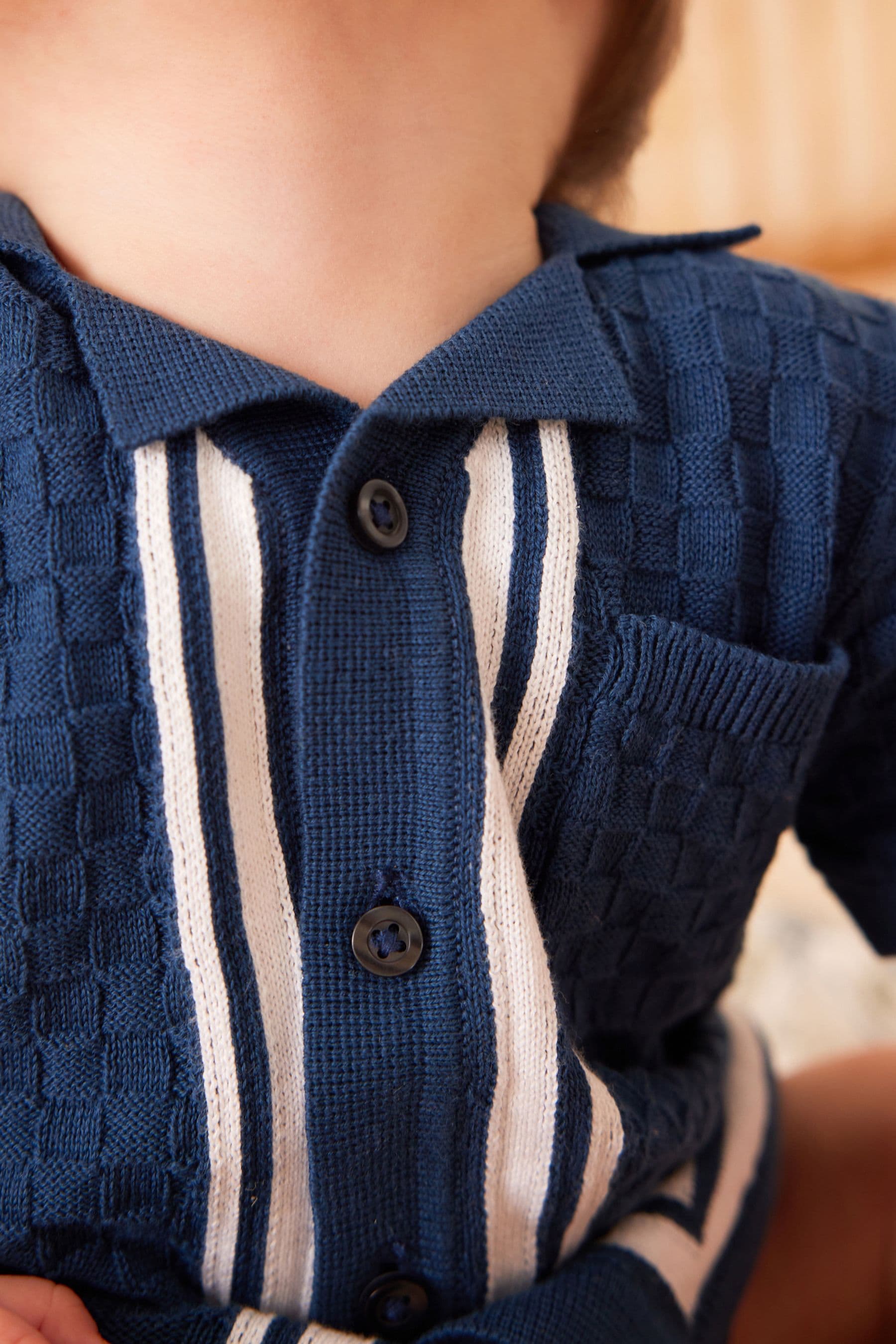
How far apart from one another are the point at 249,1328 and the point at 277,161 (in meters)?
0.40

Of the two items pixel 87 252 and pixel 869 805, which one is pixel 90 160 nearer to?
pixel 87 252

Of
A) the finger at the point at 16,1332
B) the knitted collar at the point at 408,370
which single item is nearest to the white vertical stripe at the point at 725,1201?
the finger at the point at 16,1332

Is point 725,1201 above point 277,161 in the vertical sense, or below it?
below

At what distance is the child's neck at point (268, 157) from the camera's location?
391 mm

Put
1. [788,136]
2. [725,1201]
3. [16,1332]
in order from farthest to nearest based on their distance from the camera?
[788,136] < [725,1201] < [16,1332]

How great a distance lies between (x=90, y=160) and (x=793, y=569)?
302mm

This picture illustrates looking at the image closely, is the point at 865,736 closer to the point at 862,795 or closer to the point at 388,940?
the point at 862,795

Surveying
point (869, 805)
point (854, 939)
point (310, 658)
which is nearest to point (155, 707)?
point (310, 658)

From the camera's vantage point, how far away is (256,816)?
0.39 m

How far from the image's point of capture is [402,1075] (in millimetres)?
382

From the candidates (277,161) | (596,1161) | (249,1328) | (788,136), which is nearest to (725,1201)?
(596,1161)

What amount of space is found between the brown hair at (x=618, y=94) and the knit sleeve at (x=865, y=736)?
0.61 ft

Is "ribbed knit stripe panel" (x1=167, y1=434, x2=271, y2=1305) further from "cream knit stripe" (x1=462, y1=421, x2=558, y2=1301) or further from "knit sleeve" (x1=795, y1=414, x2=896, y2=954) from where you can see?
"knit sleeve" (x1=795, y1=414, x2=896, y2=954)

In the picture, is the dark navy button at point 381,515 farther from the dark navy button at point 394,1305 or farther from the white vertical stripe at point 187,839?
the dark navy button at point 394,1305
